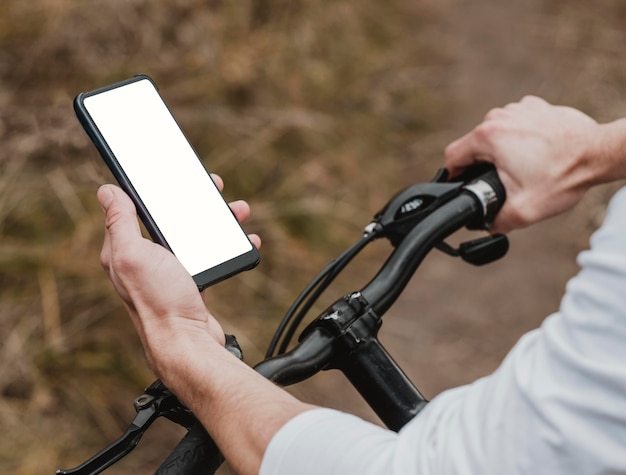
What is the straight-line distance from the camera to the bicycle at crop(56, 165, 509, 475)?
875 mm

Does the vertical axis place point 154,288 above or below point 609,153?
above

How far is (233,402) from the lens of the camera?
872mm

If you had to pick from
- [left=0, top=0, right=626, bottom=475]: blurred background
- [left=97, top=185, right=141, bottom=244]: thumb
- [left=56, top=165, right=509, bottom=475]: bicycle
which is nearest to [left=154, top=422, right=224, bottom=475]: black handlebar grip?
[left=56, top=165, right=509, bottom=475]: bicycle

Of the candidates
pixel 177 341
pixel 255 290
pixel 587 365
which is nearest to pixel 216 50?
pixel 255 290

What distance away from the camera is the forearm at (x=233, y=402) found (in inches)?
33.3

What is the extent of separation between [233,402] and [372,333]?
0.23m

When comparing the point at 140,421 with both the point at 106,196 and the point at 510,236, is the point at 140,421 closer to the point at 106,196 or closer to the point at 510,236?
the point at 106,196

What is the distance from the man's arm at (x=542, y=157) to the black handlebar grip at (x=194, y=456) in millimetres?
607

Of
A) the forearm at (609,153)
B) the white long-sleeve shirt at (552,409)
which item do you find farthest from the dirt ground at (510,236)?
the white long-sleeve shirt at (552,409)

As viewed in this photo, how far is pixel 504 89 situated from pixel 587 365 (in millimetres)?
3411

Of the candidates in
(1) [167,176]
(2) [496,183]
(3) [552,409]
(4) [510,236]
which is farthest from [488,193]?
(4) [510,236]

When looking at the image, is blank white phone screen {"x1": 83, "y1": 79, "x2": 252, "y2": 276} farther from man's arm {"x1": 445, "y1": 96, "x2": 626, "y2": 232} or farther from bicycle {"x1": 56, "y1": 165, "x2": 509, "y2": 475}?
man's arm {"x1": 445, "y1": 96, "x2": 626, "y2": 232}

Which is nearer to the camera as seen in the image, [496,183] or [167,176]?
[167,176]

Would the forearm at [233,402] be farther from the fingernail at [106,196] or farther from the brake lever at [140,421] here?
the fingernail at [106,196]
